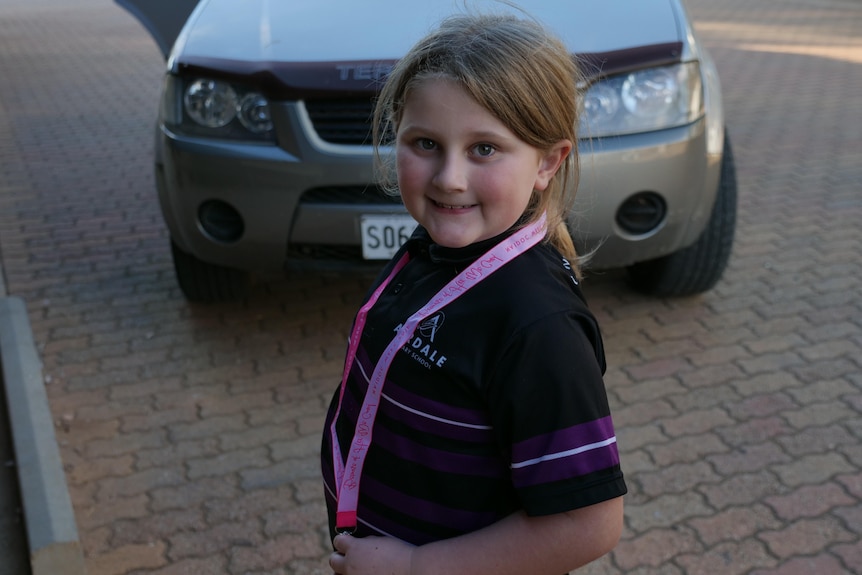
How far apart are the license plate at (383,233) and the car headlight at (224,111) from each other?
495 mm

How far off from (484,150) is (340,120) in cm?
229

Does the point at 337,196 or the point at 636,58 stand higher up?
the point at 636,58

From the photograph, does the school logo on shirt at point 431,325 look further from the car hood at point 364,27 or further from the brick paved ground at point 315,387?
the car hood at point 364,27

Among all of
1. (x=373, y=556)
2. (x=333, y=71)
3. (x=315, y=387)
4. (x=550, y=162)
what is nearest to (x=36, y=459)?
(x=315, y=387)

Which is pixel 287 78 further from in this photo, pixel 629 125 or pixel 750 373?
pixel 750 373

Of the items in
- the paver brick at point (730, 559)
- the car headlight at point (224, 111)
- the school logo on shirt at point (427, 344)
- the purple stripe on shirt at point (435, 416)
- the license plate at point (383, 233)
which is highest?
the school logo on shirt at point (427, 344)

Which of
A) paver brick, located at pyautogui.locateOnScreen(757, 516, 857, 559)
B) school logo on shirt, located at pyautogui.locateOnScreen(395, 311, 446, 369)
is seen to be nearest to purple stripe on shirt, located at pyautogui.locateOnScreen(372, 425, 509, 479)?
school logo on shirt, located at pyautogui.locateOnScreen(395, 311, 446, 369)

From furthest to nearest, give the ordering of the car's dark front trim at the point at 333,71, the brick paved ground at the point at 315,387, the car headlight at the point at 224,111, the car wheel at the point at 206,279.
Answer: the car wheel at the point at 206,279 < the car headlight at the point at 224,111 < the car's dark front trim at the point at 333,71 < the brick paved ground at the point at 315,387

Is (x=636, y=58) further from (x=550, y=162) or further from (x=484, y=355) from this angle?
(x=484, y=355)

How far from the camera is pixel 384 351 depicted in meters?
1.30

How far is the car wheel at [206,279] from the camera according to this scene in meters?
4.13

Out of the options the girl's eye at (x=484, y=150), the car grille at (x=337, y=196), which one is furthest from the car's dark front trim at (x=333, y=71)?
the girl's eye at (x=484, y=150)

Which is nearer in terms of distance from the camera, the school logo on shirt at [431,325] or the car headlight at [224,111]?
the school logo on shirt at [431,325]

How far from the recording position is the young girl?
45.6 inches
